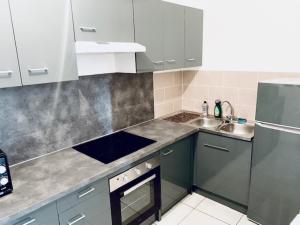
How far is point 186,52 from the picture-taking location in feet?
7.97

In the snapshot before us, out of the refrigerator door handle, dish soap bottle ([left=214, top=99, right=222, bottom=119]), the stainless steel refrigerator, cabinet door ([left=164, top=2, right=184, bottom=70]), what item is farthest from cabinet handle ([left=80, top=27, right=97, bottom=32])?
dish soap bottle ([left=214, top=99, right=222, bottom=119])

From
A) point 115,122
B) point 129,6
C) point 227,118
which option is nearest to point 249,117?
point 227,118

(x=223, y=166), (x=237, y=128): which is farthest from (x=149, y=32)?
(x=223, y=166)

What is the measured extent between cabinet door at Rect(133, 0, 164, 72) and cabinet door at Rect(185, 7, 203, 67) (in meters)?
0.43

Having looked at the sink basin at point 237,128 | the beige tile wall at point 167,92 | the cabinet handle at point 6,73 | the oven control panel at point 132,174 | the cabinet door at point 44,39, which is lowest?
the oven control panel at point 132,174

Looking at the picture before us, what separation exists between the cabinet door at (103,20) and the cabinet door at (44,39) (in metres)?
0.07

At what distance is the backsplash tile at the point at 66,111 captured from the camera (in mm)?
1578

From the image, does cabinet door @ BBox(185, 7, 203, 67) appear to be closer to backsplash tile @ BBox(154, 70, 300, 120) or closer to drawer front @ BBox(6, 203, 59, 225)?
backsplash tile @ BBox(154, 70, 300, 120)

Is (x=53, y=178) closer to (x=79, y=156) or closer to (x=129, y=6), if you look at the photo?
(x=79, y=156)

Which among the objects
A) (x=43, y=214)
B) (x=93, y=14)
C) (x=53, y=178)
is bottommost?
(x=43, y=214)

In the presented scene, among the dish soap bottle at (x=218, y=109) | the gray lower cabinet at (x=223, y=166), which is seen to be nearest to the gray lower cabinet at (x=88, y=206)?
the gray lower cabinet at (x=223, y=166)

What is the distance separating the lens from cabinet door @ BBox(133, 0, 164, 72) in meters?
1.86

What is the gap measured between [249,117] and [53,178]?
2.00 m

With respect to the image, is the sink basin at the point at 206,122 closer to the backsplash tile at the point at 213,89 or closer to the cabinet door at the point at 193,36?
the backsplash tile at the point at 213,89
